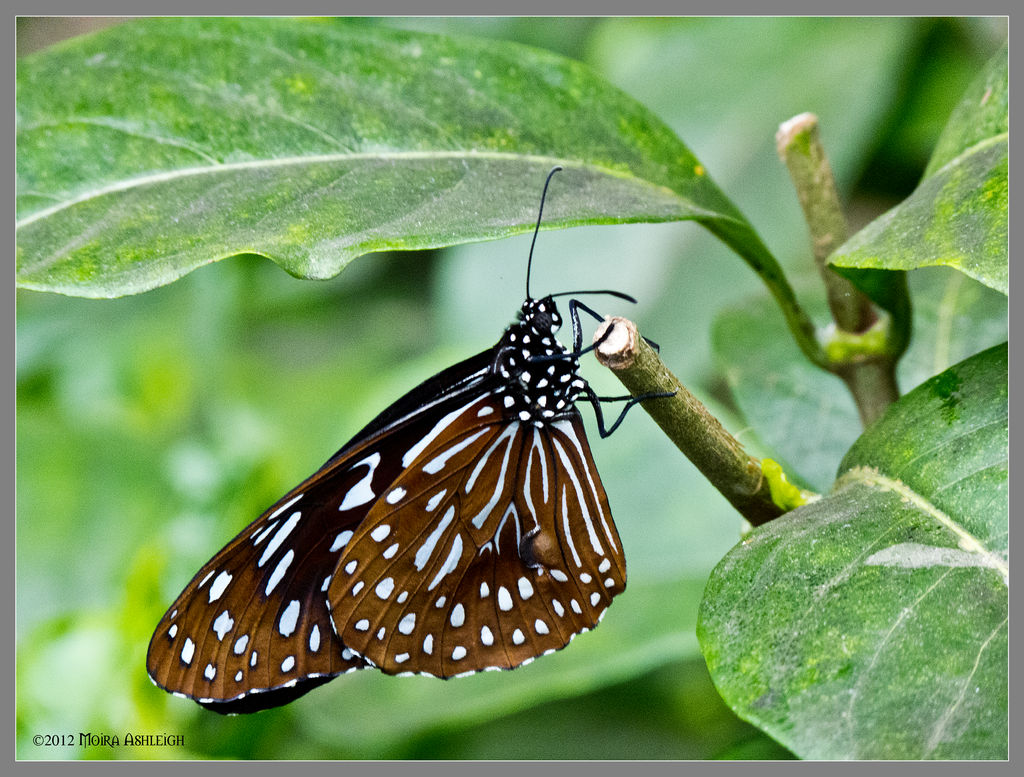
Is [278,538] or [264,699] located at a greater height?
[278,538]

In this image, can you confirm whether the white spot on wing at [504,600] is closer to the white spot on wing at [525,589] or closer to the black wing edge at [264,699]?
→ the white spot on wing at [525,589]

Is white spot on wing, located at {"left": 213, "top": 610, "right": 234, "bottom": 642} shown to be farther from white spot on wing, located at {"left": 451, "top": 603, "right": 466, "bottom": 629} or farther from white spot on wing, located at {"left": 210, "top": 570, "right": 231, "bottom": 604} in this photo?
white spot on wing, located at {"left": 451, "top": 603, "right": 466, "bottom": 629}

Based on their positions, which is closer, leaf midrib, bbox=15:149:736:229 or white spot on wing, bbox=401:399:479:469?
leaf midrib, bbox=15:149:736:229

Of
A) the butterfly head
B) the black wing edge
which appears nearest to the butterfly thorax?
the butterfly head

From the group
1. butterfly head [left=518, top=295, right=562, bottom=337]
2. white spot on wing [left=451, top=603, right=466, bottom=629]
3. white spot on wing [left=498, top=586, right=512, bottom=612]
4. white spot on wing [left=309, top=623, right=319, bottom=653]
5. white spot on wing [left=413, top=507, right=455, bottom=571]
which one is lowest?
white spot on wing [left=309, top=623, right=319, bottom=653]

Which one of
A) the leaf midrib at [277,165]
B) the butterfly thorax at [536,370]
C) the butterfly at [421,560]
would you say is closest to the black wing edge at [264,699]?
the butterfly at [421,560]

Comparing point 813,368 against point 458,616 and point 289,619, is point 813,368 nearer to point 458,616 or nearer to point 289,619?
point 458,616

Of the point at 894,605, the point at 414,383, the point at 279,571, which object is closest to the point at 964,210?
the point at 894,605
